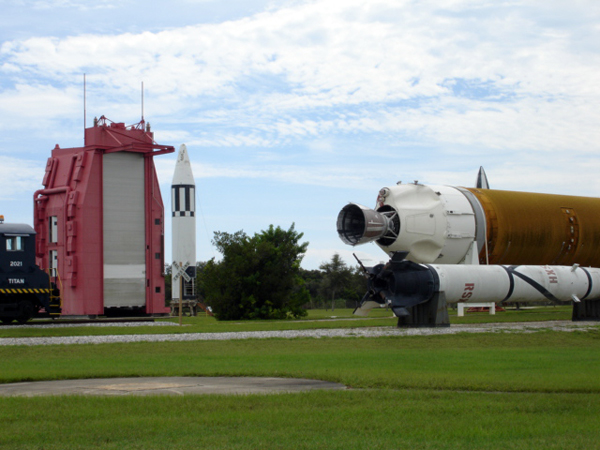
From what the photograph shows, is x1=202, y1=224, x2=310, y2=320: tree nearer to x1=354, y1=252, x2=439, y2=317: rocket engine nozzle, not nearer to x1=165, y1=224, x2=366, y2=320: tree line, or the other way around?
x1=165, y1=224, x2=366, y2=320: tree line

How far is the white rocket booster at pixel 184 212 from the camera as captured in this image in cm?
4294

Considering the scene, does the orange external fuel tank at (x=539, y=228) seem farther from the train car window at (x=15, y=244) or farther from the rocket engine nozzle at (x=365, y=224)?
the train car window at (x=15, y=244)

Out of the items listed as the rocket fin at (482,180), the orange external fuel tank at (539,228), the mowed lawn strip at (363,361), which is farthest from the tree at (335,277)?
the mowed lawn strip at (363,361)

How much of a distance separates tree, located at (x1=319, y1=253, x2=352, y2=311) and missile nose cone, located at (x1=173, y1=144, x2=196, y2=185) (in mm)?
33751

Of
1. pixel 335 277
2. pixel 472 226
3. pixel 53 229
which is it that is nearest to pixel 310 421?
pixel 472 226

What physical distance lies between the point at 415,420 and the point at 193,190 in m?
37.1

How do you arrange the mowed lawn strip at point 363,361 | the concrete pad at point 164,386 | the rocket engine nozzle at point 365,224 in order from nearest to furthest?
1. the concrete pad at point 164,386
2. the mowed lawn strip at point 363,361
3. the rocket engine nozzle at point 365,224

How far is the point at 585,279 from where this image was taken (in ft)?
95.9

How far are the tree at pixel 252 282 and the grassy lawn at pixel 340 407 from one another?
2559 cm

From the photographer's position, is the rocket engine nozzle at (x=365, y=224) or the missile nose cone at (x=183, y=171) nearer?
the rocket engine nozzle at (x=365, y=224)

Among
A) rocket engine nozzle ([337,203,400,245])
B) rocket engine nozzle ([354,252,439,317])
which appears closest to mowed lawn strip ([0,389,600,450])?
rocket engine nozzle ([354,252,439,317])

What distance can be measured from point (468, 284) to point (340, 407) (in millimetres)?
17995

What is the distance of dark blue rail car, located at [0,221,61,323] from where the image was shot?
28047mm

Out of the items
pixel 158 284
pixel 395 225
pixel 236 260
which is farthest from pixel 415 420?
pixel 236 260
